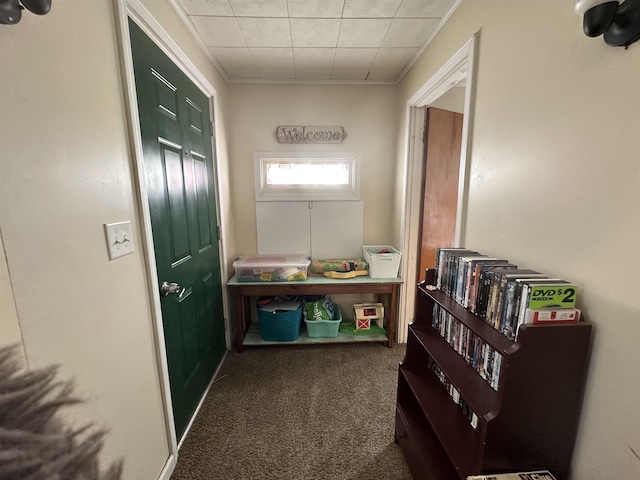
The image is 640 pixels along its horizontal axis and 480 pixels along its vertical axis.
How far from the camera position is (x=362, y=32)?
5.37 feet

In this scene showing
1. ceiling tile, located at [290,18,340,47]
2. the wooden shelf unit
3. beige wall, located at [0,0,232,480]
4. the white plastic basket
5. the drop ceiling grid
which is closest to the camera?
Answer: beige wall, located at [0,0,232,480]

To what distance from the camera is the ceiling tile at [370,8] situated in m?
1.38

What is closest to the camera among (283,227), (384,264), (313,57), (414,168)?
(313,57)

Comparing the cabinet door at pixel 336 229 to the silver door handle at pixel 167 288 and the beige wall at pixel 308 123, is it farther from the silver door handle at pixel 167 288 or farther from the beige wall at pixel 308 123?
the silver door handle at pixel 167 288

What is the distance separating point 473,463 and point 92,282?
142 cm

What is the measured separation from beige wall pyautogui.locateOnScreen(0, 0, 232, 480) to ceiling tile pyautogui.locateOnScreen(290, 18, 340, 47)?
1029 millimetres

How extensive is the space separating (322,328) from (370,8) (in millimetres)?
2306

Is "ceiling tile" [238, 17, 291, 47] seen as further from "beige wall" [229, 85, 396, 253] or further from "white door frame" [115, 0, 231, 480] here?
"beige wall" [229, 85, 396, 253]

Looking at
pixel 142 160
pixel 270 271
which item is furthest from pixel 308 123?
pixel 142 160

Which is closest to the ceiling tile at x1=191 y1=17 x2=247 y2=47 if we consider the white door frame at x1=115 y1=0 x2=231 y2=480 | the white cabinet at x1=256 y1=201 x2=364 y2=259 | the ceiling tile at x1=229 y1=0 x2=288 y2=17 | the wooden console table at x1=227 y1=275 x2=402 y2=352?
the ceiling tile at x1=229 y1=0 x2=288 y2=17

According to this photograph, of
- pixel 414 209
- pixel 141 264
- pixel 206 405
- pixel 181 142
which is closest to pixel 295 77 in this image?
pixel 181 142

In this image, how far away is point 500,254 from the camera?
109cm

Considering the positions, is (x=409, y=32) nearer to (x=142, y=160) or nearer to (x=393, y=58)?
(x=393, y=58)

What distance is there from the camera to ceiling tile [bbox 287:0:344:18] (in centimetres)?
138
